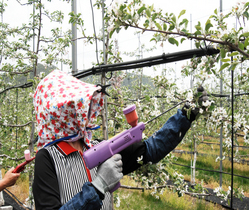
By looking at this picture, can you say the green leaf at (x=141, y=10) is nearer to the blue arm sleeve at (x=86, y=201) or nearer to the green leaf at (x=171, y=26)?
the green leaf at (x=171, y=26)

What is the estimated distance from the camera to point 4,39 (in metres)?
3.85

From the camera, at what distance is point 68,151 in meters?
1.37

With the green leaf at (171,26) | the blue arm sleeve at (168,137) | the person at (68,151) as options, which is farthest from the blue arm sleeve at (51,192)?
the green leaf at (171,26)

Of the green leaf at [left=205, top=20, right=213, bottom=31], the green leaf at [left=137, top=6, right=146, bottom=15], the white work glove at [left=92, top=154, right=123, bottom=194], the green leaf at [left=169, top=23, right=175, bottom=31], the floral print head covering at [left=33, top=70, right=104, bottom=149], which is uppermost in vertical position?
the green leaf at [left=137, top=6, right=146, bottom=15]

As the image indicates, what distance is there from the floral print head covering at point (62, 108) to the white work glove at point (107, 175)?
276mm

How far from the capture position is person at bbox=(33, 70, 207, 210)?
3.84ft

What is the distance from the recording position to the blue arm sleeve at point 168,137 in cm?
153

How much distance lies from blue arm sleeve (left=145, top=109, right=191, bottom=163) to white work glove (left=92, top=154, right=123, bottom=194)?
0.46 metres

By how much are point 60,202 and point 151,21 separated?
1287 mm

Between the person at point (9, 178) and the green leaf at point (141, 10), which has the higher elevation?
the green leaf at point (141, 10)

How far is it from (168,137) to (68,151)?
748 millimetres

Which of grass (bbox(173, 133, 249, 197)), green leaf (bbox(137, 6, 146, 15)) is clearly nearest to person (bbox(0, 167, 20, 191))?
green leaf (bbox(137, 6, 146, 15))

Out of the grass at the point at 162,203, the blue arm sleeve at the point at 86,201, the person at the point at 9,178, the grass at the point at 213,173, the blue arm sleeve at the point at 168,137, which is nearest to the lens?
the blue arm sleeve at the point at 86,201

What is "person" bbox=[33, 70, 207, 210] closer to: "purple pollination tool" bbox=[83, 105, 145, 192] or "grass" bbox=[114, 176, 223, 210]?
"purple pollination tool" bbox=[83, 105, 145, 192]
